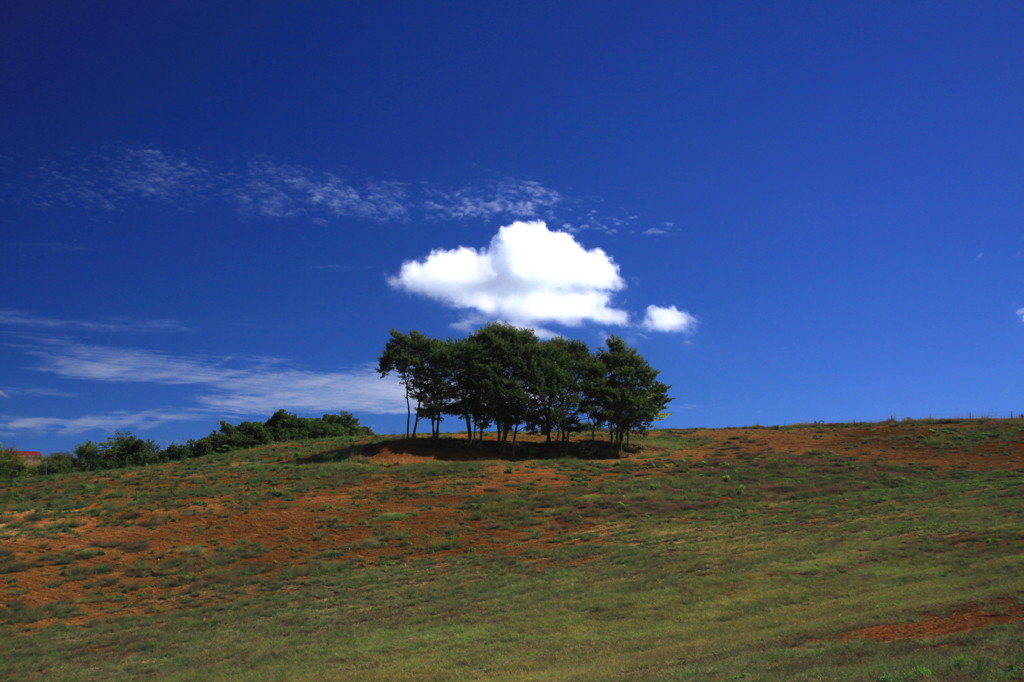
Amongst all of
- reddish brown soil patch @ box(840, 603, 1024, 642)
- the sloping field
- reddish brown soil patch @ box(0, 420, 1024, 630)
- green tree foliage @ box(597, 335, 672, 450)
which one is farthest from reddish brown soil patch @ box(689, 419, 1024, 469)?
reddish brown soil patch @ box(840, 603, 1024, 642)

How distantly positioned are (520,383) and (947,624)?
149 ft

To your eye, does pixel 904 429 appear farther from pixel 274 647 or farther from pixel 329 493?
pixel 274 647

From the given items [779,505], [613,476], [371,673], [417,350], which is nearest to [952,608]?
[371,673]

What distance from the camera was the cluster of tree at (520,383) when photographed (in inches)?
2271

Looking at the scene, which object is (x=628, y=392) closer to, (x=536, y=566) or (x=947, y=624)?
(x=536, y=566)

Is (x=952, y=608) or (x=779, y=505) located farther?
(x=779, y=505)

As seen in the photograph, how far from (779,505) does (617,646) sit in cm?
2273

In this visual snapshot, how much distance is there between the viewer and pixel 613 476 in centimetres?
4866

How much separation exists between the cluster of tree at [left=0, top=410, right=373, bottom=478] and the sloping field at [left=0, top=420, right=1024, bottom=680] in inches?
818

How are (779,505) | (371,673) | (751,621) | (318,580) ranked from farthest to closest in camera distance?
(779,505) < (318,580) < (751,621) < (371,673)

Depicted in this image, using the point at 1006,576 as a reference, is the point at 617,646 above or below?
below

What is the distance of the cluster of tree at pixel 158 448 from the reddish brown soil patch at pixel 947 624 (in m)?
72.1

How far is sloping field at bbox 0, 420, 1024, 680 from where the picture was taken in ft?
54.3

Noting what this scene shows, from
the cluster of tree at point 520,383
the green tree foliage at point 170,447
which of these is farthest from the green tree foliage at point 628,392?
the green tree foliage at point 170,447
